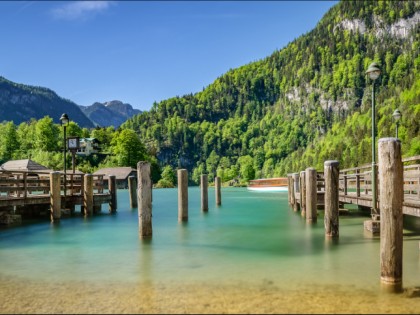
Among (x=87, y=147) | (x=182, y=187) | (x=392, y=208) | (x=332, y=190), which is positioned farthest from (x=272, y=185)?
(x=87, y=147)

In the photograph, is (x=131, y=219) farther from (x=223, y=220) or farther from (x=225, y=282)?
(x=225, y=282)

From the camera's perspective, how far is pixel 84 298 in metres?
7.98

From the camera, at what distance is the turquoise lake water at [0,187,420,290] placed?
958cm

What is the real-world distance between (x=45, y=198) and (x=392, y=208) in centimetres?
1820

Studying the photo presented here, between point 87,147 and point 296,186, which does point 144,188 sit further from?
point 87,147

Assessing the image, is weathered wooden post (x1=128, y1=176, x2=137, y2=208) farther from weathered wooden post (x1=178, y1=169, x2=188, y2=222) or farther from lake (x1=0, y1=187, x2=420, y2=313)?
lake (x1=0, y1=187, x2=420, y2=313)

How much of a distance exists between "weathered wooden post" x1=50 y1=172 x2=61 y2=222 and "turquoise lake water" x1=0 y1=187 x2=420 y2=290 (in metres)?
1.24

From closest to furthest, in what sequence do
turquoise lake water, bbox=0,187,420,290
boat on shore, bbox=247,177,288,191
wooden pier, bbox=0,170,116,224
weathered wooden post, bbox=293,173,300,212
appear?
1. turquoise lake water, bbox=0,187,420,290
2. wooden pier, bbox=0,170,116,224
3. weathered wooden post, bbox=293,173,300,212
4. boat on shore, bbox=247,177,288,191

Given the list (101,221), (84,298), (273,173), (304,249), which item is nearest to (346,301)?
(84,298)

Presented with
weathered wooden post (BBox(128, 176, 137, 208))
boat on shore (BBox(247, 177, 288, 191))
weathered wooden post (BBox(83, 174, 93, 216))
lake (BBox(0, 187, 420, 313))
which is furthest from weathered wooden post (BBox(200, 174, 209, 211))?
boat on shore (BBox(247, 177, 288, 191))

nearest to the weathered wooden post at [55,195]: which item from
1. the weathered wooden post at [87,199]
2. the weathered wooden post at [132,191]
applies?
the weathered wooden post at [87,199]

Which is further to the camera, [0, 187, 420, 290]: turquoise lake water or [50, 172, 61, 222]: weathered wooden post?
[50, 172, 61, 222]: weathered wooden post

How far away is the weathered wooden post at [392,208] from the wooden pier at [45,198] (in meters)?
15.7

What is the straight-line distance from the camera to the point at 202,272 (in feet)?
33.2
